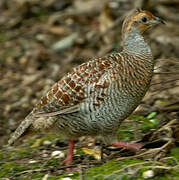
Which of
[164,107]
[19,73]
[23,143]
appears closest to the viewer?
[164,107]

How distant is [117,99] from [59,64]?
13.9 feet

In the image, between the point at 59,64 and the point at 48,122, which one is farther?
the point at 59,64

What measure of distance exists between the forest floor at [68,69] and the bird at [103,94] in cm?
32

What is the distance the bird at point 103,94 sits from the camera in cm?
450

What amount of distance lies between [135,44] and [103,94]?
65 centimetres

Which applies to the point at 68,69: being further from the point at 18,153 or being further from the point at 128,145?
the point at 128,145

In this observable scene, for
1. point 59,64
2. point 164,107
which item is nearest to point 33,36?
point 59,64

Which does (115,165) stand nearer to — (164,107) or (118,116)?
(118,116)

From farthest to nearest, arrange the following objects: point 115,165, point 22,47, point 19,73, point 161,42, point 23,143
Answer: point 22,47 < point 19,73 < point 161,42 < point 23,143 < point 115,165

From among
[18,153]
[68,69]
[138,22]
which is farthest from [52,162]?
[68,69]

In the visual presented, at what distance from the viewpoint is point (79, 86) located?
15.2 ft

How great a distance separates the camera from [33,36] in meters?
9.59

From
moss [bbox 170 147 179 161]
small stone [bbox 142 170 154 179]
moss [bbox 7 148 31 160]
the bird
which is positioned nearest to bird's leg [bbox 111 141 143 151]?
the bird

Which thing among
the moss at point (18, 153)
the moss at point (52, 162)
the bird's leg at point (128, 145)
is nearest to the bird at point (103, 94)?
the bird's leg at point (128, 145)
